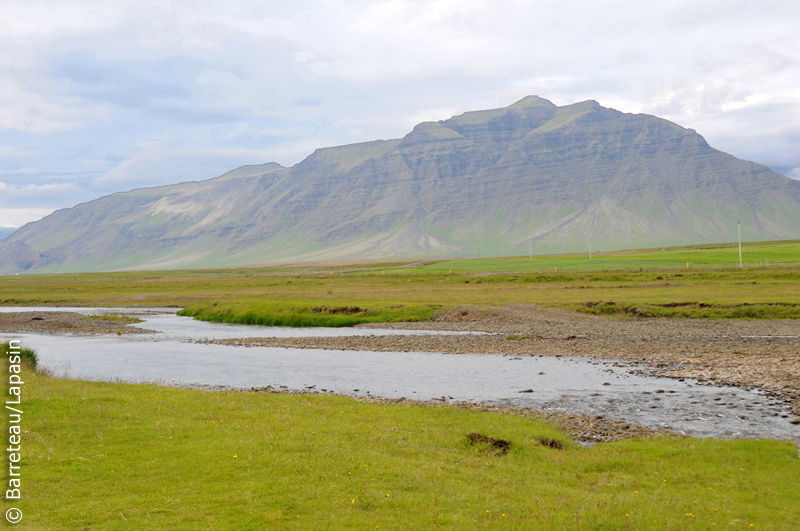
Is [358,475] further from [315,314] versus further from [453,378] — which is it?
[315,314]

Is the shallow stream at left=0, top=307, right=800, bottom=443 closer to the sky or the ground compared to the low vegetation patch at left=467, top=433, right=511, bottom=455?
closer to the ground

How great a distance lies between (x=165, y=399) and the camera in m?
23.0

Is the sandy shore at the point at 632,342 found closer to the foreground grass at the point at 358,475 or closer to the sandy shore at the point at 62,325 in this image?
the foreground grass at the point at 358,475

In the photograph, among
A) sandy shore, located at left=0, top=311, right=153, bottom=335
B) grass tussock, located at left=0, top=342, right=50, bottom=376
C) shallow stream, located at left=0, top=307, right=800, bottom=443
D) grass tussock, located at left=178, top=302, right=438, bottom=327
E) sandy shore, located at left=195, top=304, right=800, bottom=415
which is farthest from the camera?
grass tussock, located at left=178, top=302, right=438, bottom=327

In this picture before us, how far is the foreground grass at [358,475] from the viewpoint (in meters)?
12.2

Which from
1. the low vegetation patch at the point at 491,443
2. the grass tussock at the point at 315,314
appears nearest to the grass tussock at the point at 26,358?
the low vegetation patch at the point at 491,443

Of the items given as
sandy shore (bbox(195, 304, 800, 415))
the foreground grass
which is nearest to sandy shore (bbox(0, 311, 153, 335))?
sandy shore (bbox(195, 304, 800, 415))

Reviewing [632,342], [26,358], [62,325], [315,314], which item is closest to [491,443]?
[26,358]

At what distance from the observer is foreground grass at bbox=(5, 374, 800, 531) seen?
40.1ft

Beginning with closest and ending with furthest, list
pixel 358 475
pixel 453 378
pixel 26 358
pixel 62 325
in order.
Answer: pixel 358 475
pixel 26 358
pixel 453 378
pixel 62 325

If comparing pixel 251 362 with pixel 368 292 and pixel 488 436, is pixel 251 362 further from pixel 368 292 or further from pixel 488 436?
pixel 368 292

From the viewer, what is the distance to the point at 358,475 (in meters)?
14.7

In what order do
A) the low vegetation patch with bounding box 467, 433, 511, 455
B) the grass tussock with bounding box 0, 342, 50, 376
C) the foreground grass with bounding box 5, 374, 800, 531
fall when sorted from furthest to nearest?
the grass tussock with bounding box 0, 342, 50, 376
the low vegetation patch with bounding box 467, 433, 511, 455
the foreground grass with bounding box 5, 374, 800, 531

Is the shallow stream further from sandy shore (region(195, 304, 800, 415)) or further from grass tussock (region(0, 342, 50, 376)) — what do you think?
grass tussock (region(0, 342, 50, 376))
